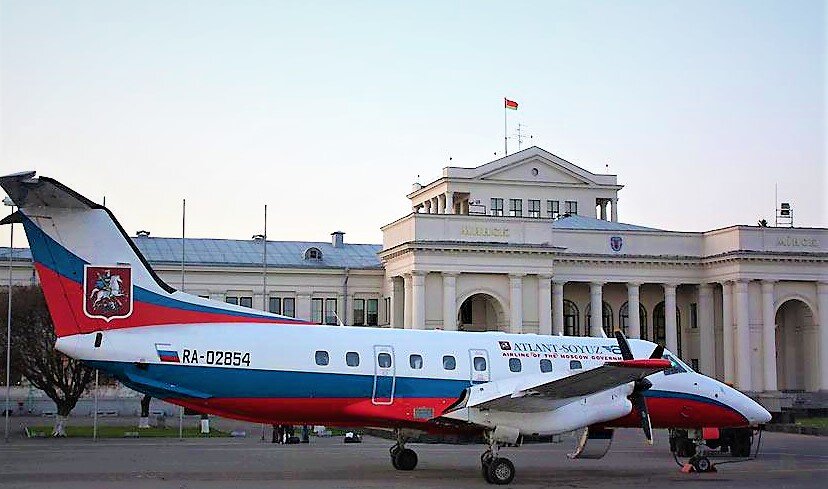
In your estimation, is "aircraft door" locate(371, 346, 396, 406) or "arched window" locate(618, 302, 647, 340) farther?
"arched window" locate(618, 302, 647, 340)

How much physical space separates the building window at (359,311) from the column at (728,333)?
25.8 metres

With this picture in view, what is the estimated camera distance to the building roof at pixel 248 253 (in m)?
79.1

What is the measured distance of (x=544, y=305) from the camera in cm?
7244

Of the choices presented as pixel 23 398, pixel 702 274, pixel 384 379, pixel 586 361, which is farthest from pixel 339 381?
pixel 702 274

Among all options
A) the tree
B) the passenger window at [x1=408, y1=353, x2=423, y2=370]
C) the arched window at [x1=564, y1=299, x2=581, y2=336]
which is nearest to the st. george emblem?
the passenger window at [x1=408, y1=353, x2=423, y2=370]

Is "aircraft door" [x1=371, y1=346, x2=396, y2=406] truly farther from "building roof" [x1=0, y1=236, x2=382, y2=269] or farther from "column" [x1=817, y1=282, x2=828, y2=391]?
"column" [x1=817, y1=282, x2=828, y2=391]

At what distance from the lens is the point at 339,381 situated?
26.0 m

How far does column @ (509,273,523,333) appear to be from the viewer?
235ft

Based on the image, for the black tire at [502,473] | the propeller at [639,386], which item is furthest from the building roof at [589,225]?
the black tire at [502,473]

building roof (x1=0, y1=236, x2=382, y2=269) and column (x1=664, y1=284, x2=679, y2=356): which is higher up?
building roof (x1=0, y1=236, x2=382, y2=269)

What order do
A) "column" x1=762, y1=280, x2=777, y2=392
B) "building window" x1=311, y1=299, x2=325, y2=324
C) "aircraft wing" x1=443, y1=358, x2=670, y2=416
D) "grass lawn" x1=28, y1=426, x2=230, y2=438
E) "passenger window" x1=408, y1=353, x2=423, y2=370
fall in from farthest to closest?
"building window" x1=311, y1=299, x2=325, y2=324, "column" x1=762, y1=280, x2=777, y2=392, "grass lawn" x1=28, y1=426, x2=230, y2=438, "passenger window" x1=408, y1=353, x2=423, y2=370, "aircraft wing" x1=443, y1=358, x2=670, y2=416

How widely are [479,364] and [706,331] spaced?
5477 cm

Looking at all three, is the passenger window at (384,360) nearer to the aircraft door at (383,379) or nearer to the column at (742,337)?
the aircraft door at (383,379)

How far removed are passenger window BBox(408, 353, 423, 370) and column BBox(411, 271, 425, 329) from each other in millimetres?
42836
